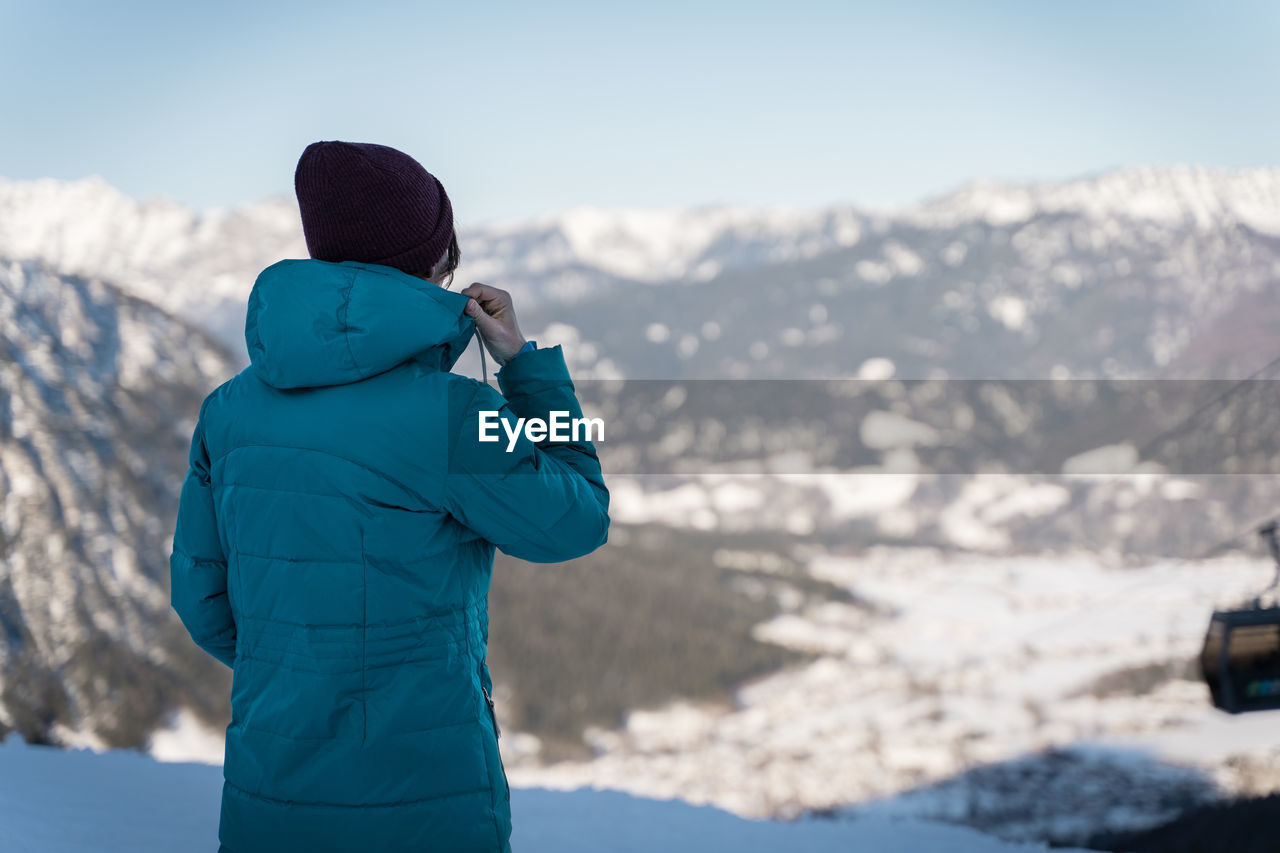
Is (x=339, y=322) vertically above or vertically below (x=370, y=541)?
above

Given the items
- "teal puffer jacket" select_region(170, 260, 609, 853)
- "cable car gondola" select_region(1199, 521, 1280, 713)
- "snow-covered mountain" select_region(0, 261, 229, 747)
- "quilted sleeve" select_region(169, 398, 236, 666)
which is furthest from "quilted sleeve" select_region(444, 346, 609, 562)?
"snow-covered mountain" select_region(0, 261, 229, 747)

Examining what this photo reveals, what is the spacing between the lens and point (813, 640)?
70.2 metres

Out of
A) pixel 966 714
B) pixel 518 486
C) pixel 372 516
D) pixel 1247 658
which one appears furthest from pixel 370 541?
pixel 966 714

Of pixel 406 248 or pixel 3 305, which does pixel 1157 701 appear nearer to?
pixel 406 248

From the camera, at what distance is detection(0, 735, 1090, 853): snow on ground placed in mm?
3816

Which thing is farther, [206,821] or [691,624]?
[691,624]

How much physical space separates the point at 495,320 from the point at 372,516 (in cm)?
38

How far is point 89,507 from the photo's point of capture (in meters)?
42.8

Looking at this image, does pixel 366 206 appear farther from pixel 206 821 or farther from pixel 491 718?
pixel 206 821

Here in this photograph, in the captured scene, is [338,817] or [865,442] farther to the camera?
[865,442]

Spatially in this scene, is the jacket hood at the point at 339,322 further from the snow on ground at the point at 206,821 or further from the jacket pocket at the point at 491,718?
the snow on ground at the point at 206,821

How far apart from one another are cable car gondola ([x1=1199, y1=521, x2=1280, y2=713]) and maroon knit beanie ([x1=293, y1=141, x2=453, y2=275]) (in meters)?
9.05

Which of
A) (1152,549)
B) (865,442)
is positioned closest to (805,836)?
(1152,549)

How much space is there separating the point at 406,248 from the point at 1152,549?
12633 centimetres
